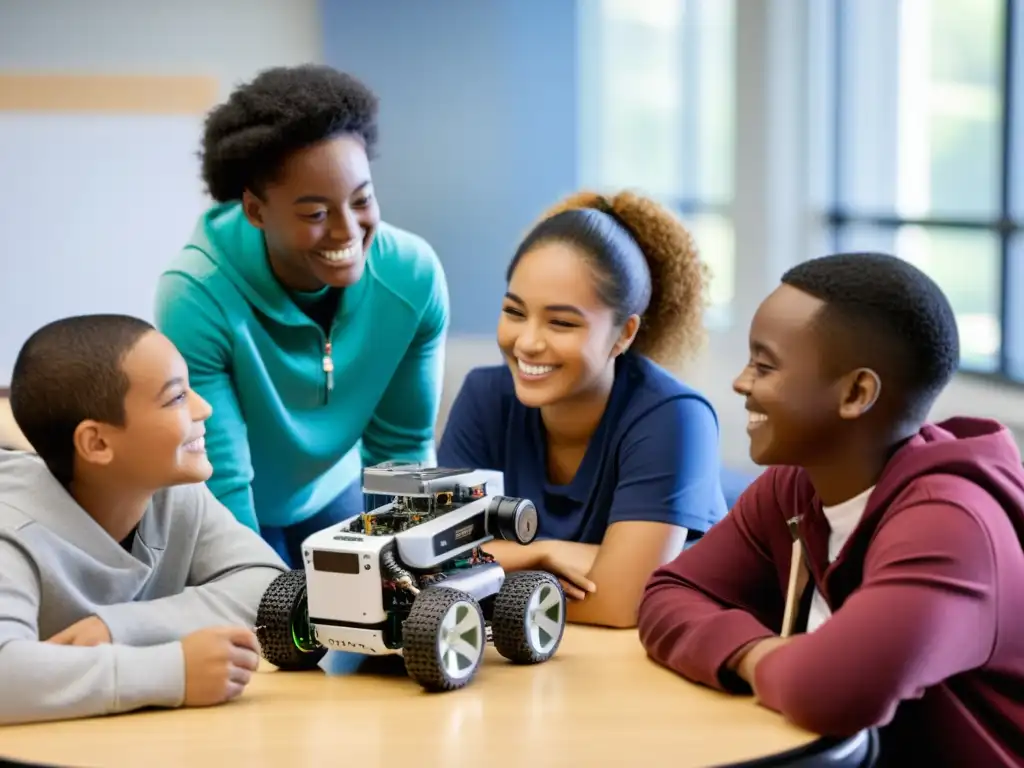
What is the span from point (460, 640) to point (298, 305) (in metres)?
1.07

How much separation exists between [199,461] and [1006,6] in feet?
9.12

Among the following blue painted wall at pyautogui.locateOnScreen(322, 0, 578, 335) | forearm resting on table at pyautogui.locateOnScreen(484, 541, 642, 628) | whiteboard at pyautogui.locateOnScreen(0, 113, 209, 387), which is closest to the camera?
forearm resting on table at pyautogui.locateOnScreen(484, 541, 642, 628)

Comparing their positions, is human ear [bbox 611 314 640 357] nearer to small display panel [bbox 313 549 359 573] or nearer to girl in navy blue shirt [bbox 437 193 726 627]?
girl in navy blue shirt [bbox 437 193 726 627]

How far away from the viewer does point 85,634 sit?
153cm

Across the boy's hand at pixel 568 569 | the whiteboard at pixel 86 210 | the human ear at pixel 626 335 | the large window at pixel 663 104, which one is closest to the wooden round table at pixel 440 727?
the boy's hand at pixel 568 569

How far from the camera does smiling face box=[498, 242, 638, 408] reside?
199cm

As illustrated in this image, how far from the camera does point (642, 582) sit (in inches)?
72.7

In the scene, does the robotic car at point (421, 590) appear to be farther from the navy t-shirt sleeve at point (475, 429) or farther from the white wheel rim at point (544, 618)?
the navy t-shirt sleeve at point (475, 429)

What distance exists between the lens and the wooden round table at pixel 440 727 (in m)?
1.32

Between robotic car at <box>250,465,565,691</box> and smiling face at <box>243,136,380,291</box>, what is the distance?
0.77m

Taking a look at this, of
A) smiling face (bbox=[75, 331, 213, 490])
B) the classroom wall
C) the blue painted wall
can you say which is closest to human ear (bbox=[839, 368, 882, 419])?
smiling face (bbox=[75, 331, 213, 490])

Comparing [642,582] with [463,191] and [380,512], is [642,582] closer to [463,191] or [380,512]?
[380,512]

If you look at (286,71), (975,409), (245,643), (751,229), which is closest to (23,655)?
(245,643)

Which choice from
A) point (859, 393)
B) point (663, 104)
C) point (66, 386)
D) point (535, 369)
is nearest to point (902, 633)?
point (859, 393)
